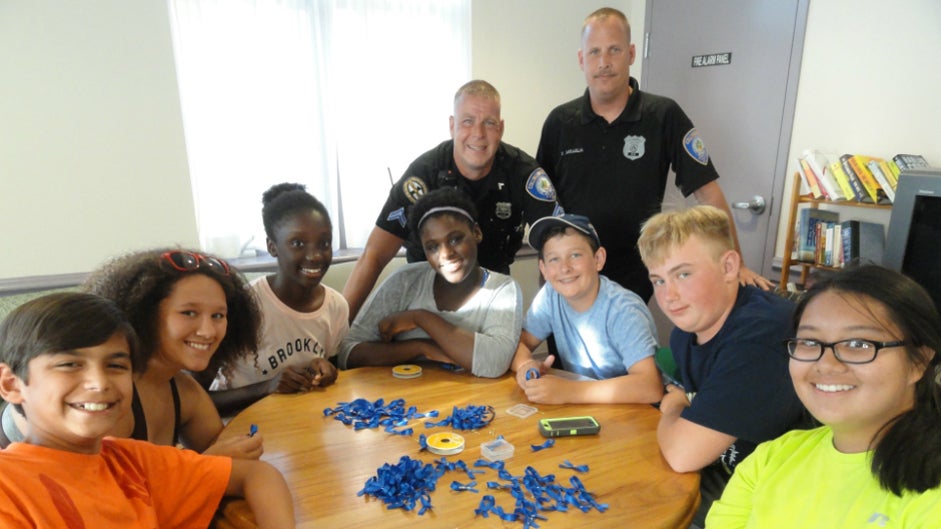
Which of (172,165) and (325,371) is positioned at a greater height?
(172,165)

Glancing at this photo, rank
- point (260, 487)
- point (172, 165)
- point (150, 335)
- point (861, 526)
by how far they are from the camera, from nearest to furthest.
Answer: point (861, 526) < point (260, 487) < point (150, 335) < point (172, 165)

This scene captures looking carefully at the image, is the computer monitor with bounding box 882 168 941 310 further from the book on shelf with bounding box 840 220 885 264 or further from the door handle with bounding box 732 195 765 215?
the door handle with bounding box 732 195 765 215

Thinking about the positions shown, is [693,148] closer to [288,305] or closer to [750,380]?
[750,380]

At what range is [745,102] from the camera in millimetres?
3742

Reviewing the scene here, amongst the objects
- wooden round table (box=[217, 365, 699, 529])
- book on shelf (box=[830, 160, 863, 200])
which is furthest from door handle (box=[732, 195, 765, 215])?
wooden round table (box=[217, 365, 699, 529])

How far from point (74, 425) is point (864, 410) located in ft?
5.08

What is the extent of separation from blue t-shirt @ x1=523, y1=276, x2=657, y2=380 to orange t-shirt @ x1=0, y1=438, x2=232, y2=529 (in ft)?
4.16

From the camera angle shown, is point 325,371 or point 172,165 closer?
point 325,371

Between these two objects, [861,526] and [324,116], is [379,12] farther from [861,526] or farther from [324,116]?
[861,526]

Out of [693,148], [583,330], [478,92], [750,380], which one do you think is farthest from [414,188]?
[750,380]

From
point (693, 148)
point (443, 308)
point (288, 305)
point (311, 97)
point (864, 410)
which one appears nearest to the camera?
point (864, 410)

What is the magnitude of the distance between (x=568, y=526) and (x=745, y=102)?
138 inches

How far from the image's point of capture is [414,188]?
2.54m

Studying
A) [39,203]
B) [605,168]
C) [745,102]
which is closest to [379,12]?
[605,168]
